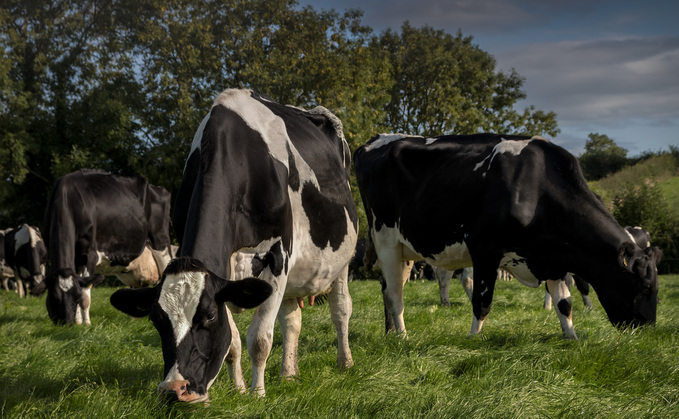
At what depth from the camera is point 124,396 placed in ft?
12.1

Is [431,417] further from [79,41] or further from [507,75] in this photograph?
[507,75]

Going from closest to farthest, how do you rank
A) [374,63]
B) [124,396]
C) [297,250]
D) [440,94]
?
[124,396] < [297,250] < [374,63] < [440,94]

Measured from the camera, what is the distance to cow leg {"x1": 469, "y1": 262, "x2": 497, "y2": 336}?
20.0 ft

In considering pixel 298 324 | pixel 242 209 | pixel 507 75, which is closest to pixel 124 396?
pixel 242 209

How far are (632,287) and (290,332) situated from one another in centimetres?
347

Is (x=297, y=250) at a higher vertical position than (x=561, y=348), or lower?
higher

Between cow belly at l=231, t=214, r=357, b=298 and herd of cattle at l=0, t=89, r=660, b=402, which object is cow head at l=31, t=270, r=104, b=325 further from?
cow belly at l=231, t=214, r=357, b=298

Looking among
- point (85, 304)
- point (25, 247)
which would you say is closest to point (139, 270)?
point (85, 304)

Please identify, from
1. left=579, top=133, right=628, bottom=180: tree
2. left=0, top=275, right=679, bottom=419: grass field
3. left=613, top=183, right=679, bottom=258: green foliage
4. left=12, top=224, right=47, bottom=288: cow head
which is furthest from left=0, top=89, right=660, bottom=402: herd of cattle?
left=579, top=133, right=628, bottom=180: tree

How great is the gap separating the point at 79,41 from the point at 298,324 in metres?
26.7

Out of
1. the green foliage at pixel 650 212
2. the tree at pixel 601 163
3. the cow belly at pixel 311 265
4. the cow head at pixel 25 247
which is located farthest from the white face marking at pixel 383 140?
the tree at pixel 601 163

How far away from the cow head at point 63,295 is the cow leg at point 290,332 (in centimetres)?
407

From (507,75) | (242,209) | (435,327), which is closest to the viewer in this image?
(242,209)

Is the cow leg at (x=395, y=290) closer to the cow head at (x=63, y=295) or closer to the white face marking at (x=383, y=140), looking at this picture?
the white face marking at (x=383, y=140)
